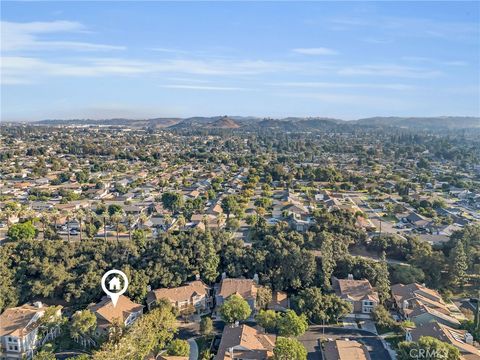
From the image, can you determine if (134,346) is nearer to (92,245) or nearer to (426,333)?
(92,245)

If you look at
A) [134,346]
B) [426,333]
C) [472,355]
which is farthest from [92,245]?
[472,355]

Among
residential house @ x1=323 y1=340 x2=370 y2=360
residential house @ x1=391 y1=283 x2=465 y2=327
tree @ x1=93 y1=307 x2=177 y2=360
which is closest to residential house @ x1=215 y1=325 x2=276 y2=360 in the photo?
residential house @ x1=323 y1=340 x2=370 y2=360

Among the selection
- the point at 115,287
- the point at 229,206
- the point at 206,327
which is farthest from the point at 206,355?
the point at 229,206

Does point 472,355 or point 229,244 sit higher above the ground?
point 229,244

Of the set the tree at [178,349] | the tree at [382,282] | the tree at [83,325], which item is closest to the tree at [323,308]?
the tree at [382,282]

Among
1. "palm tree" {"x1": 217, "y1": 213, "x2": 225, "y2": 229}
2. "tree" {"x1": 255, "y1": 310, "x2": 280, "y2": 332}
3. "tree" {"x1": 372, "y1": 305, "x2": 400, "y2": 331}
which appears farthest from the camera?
"palm tree" {"x1": 217, "y1": 213, "x2": 225, "y2": 229}

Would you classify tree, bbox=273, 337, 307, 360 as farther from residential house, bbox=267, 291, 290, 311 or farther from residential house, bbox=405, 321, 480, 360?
residential house, bbox=405, 321, 480, 360
